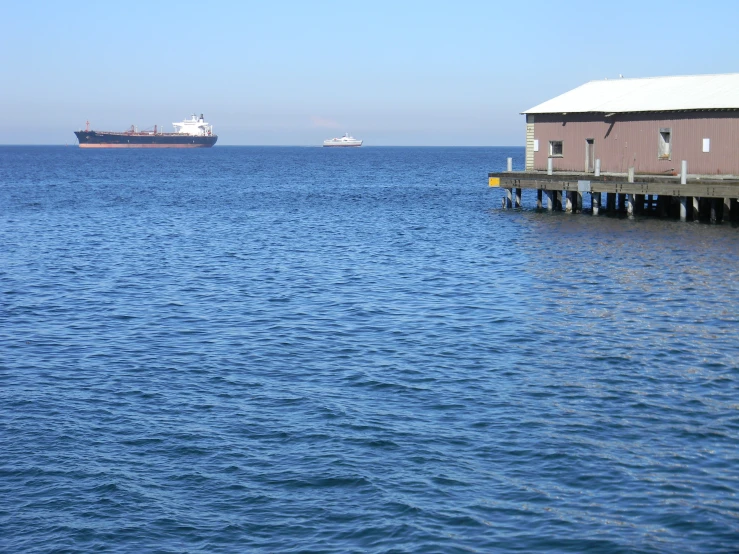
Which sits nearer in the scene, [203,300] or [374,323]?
[374,323]

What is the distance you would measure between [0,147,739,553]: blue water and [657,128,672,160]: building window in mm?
8391

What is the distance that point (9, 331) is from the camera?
23.2 m

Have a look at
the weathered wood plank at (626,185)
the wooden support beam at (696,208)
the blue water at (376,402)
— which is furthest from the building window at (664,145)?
the blue water at (376,402)

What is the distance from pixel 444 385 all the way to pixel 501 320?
6181mm

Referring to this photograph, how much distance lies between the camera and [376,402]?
16.9m

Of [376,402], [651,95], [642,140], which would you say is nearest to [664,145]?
[642,140]

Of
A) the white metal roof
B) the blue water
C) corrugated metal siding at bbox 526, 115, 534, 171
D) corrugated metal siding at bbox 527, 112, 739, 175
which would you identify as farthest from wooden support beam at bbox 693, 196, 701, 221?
corrugated metal siding at bbox 526, 115, 534, 171

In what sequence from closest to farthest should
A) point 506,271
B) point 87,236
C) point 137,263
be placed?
point 506,271 < point 137,263 < point 87,236

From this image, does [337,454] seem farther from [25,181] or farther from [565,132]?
[25,181]

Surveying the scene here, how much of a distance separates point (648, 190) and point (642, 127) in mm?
5389

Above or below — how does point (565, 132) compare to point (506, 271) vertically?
above

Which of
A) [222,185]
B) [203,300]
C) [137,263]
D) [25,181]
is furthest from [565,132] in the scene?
[25,181]

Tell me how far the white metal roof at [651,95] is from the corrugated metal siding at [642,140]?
1.29 feet

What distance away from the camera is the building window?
4345 cm
